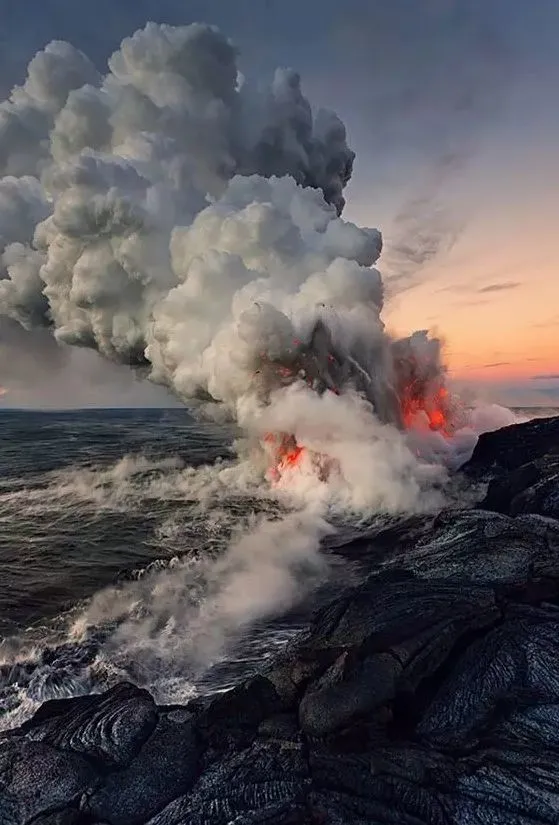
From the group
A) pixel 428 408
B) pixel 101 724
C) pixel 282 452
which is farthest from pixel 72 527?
pixel 428 408

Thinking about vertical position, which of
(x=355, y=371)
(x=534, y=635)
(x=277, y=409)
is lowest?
(x=534, y=635)

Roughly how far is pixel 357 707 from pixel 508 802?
2.88 meters

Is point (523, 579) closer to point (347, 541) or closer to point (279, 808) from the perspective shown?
point (279, 808)

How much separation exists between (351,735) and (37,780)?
5855 mm

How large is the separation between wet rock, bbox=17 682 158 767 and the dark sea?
1.23 m

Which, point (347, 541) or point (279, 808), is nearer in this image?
point (279, 808)

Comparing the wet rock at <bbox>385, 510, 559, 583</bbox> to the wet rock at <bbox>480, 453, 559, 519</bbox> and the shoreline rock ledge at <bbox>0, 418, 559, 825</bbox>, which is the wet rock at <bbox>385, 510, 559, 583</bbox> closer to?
the shoreline rock ledge at <bbox>0, 418, 559, 825</bbox>

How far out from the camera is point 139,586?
20500 mm

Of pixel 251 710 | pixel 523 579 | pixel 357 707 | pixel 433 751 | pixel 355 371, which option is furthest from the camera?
pixel 355 371

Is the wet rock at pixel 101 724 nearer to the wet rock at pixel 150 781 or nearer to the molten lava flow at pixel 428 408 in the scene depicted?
the wet rock at pixel 150 781

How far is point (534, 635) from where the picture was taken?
11.6 m

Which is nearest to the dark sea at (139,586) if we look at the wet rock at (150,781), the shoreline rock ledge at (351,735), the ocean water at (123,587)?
→ the ocean water at (123,587)

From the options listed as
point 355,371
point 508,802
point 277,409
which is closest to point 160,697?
point 508,802

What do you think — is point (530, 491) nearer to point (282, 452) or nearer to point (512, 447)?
point (512, 447)
